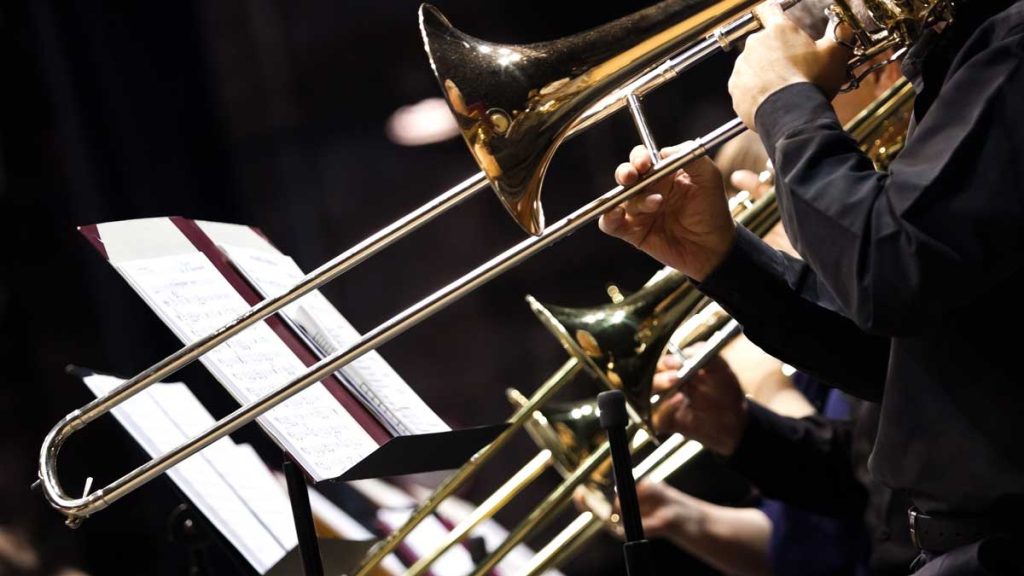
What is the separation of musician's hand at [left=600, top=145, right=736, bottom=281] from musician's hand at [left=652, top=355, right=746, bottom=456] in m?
0.63

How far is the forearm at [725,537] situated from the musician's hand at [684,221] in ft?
3.33

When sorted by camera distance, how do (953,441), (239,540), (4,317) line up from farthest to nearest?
(4,317) < (239,540) < (953,441)

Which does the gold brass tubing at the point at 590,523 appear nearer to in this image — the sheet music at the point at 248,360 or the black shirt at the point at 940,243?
the sheet music at the point at 248,360

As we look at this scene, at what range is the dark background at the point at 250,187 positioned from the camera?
136 inches

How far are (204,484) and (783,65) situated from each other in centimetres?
103

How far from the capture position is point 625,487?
144 cm

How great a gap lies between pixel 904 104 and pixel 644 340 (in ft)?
1.86

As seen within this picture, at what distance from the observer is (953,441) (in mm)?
1289

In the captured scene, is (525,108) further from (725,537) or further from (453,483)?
(725,537)

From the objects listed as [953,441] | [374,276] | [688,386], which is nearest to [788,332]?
[953,441]

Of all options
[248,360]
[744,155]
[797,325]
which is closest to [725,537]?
[744,155]

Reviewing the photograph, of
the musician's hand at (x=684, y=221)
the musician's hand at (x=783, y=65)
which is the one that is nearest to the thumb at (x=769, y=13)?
the musician's hand at (x=783, y=65)

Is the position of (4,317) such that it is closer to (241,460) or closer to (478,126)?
(241,460)

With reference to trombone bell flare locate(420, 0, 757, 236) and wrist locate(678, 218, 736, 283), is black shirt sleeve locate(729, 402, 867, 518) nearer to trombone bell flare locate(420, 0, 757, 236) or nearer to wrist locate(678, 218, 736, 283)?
wrist locate(678, 218, 736, 283)
